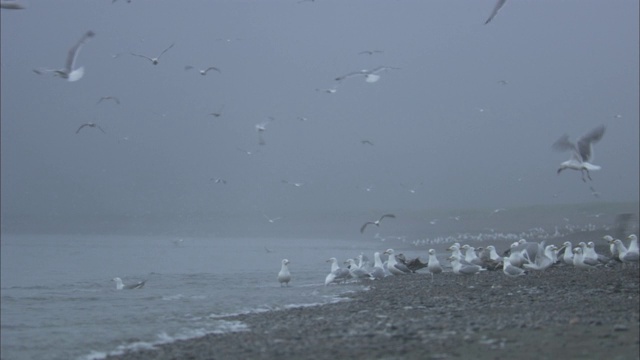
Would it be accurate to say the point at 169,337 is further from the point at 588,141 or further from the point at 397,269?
the point at 397,269

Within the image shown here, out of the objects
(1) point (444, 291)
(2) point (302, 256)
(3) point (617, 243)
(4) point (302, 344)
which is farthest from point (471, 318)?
(2) point (302, 256)

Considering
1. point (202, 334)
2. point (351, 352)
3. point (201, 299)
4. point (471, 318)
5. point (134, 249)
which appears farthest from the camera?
point (134, 249)

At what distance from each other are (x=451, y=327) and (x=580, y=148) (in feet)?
27.1

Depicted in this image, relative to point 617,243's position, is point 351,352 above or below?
below

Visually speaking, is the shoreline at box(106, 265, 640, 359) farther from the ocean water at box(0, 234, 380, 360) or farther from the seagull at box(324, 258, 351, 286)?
the seagull at box(324, 258, 351, 286)

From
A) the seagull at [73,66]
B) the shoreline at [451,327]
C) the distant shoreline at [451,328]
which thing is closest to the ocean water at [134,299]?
the shoreline at [451,327]

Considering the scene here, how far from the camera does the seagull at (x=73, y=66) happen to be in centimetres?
1762

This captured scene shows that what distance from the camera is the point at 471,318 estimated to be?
1137cm

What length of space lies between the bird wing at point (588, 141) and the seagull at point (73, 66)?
29.9 feet

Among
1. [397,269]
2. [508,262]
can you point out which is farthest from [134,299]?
[508,262]

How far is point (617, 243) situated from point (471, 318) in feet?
38.9

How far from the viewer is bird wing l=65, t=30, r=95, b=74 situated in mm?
18016

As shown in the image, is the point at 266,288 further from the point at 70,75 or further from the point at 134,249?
the point at 134,249

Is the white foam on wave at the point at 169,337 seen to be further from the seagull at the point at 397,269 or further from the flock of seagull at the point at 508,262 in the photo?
the seagull at the point at 397,269
